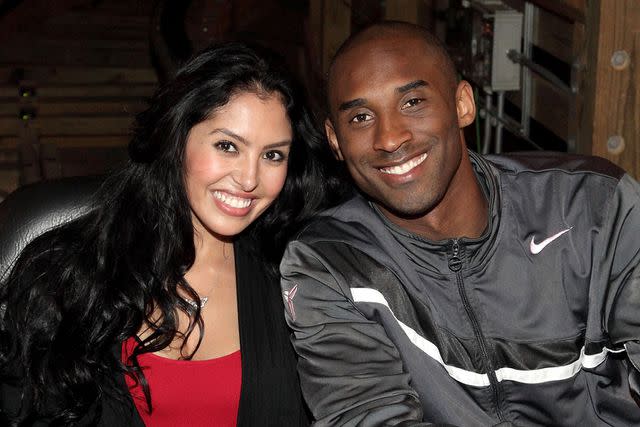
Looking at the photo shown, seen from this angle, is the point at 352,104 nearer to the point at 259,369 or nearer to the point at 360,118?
the point at 360,118

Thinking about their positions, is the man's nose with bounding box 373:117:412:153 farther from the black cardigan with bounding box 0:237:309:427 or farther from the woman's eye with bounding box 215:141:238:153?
the black cardigan with bounding box 0:237:309:427

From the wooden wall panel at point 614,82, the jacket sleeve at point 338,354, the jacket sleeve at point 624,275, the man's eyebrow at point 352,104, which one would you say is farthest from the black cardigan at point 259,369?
the wooden wall panel at point 614,82

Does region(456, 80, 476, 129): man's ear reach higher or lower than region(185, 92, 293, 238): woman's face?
higher

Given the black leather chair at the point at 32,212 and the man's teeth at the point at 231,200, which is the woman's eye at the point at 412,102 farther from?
the black leather chair at the point at 32,212

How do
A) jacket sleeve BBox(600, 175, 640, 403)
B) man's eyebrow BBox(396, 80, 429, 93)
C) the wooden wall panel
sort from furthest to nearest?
the wooden wall panel < man's eyebrow BBox(396, 80, 429, 93) < jacket sleeve BBox(600, 175, 640, 403)

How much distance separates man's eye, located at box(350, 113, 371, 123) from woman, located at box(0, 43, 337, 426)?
0.68 ft

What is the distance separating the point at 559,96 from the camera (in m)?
3.66

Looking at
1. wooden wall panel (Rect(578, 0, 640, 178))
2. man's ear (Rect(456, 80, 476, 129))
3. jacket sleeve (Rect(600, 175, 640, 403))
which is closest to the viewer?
jacket sleeve (Rect(600, 175, 640, 403))

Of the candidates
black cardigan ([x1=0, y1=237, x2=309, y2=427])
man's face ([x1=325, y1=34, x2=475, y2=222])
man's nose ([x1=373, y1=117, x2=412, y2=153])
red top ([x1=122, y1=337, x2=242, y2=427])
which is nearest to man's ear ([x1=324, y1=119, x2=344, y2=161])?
man's face ([x1=325, y1=34, x2=475, y2=222])

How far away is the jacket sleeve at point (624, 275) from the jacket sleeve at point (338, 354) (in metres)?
0.41

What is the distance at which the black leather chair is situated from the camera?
2154mm

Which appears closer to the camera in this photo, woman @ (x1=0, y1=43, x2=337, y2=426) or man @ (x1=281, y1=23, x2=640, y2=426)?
man @ (x1=281, y1=23, x2=640, y2=426)

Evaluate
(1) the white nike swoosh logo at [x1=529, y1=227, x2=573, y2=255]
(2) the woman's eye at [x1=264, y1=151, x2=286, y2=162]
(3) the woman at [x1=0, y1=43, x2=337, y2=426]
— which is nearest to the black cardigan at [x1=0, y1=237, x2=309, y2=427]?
(3) the woman at [x1=0, y1=43, x2=337, y2=426]

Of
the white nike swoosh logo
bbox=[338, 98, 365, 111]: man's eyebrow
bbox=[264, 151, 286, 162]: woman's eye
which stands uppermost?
bbox=[338, 98, 365, 111]: man's eyebrow
